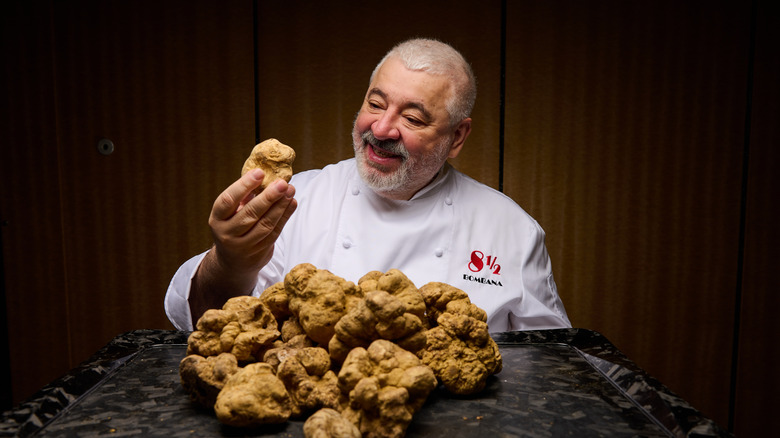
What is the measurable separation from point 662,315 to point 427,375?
85.0 inches

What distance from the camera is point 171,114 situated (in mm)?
2490

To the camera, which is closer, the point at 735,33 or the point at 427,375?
the point at 427,375

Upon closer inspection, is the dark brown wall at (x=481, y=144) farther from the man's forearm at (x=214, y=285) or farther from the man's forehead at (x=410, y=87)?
the man's forearm at (x=214, y=285)

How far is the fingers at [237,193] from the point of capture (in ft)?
3.78

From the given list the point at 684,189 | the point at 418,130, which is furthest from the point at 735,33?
the point at 418,130

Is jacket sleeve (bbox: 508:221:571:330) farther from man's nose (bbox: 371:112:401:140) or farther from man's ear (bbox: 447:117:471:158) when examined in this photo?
man's nose (bbox: 371:112:401:140)

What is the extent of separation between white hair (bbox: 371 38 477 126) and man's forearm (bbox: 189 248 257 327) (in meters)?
0.81

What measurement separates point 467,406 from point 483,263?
92 centimetres

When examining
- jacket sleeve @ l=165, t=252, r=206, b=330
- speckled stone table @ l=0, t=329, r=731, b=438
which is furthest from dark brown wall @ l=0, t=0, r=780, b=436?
speckled stone table @ l=0, t=329, r=731, b=438

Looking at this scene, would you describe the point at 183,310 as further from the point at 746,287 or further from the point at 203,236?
the point at 746,287

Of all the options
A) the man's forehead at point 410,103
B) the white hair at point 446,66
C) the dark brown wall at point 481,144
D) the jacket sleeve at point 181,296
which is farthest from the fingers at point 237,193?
the dark brown wall at point 481,144

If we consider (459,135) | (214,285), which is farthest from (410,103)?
(214,285)

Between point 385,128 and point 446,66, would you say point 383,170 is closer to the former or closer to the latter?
point 385,128

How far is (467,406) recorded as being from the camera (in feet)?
2.88
